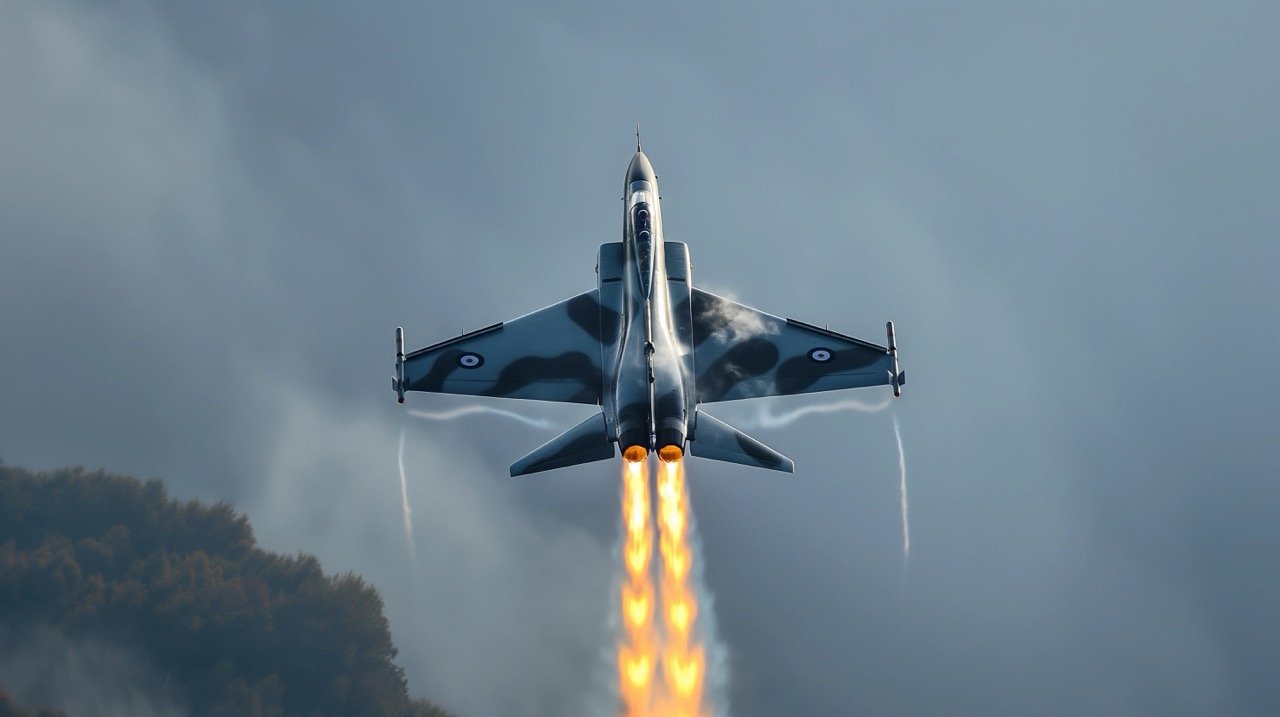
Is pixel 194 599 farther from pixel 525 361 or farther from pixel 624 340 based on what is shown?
pixel 624 340

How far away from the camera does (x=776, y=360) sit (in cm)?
7819

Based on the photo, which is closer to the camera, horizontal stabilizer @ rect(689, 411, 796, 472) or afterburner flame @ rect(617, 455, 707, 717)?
horizontal stabilizer @ rect(689, 411, 796, 472)

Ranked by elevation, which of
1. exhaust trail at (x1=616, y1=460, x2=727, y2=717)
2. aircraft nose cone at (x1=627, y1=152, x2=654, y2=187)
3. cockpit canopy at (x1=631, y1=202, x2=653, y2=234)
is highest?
aircraft nose cone at (x1=627, y1=152, x2=654, y2=187)

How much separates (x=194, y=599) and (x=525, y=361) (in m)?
101

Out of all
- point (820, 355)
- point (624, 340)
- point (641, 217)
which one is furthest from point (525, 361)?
point (820, 355)

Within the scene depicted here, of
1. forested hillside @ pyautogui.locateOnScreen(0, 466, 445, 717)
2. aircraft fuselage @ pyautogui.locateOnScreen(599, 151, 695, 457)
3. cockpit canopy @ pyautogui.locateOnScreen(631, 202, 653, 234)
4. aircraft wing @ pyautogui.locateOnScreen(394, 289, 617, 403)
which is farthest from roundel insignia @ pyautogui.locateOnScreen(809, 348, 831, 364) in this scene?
forested hillside @ pyautogui.locateOnScreen(0, 466, 445, 717)

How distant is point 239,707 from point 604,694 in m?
64.2

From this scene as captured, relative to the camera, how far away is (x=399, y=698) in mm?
155000

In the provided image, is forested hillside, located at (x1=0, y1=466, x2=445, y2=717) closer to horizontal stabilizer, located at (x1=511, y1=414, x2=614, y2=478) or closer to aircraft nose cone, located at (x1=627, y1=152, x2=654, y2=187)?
aircraft nose cone, located at (x1=627, y1=152, x2=654, y2=187)

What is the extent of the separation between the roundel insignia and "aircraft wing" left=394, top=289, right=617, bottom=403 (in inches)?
440

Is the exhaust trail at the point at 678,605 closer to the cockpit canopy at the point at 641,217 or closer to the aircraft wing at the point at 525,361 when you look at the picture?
the aircraft wing at the point at 525,361

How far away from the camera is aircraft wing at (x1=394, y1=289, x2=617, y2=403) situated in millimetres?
77062

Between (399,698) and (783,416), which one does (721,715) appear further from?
(399,698)

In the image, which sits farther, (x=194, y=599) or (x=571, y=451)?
(x=194, y=599)
